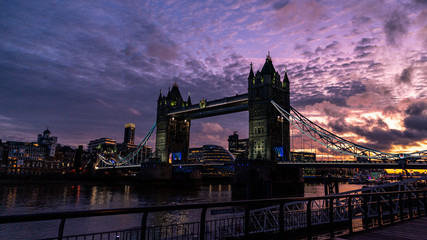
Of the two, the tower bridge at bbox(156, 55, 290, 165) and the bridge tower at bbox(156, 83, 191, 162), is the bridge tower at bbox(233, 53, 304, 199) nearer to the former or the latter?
the tower bridge at bbox(156, 55, 290, 165)

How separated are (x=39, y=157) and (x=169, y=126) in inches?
2238

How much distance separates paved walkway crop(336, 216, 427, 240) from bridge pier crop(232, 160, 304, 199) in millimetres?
40211

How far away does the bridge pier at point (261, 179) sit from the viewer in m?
49.7

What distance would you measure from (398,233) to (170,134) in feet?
270

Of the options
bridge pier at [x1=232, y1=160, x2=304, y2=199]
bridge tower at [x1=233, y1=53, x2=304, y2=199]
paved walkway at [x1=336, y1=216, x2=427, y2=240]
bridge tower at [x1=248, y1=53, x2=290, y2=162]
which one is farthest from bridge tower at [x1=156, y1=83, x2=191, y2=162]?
paved walkway at [x1=336, y1=216, x2=427, y2=240]

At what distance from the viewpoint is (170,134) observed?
87.9m

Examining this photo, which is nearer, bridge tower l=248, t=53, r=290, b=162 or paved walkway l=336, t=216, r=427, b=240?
paved walkway l=336, t=216, r=427, b=240

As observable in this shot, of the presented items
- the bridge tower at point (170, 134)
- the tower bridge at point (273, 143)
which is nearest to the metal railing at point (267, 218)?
the tower bridge at point (273, 143)

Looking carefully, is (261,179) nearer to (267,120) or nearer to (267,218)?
(267,120)

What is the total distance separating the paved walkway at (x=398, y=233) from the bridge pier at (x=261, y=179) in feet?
132

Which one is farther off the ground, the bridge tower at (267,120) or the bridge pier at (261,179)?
the bridge tower at (267,120)

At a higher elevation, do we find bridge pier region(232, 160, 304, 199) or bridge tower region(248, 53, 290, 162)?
bridge tower region(248, 53, 290, 162)

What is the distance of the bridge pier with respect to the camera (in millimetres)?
49656

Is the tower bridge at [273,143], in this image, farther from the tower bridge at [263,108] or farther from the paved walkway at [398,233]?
the paved walkway at [398,233]
